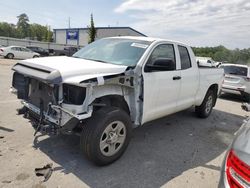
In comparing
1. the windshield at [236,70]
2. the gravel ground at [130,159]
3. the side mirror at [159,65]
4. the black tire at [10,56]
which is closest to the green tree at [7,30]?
the black tire at [10,56]

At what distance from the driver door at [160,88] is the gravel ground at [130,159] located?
0.66 m

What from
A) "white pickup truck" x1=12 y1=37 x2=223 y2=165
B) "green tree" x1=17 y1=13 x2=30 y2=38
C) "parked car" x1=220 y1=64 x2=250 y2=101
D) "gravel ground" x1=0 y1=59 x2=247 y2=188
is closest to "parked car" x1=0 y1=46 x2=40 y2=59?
"parked car" x1=220 y1=64 x2=250 y2=101

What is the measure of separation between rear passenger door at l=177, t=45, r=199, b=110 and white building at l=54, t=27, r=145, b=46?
1490 inches

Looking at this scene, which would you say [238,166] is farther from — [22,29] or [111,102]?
[22,29]

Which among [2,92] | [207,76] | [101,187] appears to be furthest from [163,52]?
[2,92]

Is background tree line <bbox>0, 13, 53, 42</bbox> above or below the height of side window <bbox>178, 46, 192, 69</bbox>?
above

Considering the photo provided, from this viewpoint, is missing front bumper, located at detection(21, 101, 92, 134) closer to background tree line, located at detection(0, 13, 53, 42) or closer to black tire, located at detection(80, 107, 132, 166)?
black tire, located at detection(80, 107, 132, 166)

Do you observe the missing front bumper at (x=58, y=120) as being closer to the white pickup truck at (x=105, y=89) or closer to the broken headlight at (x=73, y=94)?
the white pickup truck at (x=105, y=89)

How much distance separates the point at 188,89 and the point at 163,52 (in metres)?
1.19

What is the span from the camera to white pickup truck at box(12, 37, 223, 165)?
3373 mm

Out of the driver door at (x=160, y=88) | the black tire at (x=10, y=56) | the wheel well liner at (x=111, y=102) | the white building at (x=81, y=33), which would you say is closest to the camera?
the wheel well liner at (x=111, y=102)

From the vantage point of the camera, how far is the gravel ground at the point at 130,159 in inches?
133

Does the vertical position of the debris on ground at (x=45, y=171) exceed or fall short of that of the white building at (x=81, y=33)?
it falls short

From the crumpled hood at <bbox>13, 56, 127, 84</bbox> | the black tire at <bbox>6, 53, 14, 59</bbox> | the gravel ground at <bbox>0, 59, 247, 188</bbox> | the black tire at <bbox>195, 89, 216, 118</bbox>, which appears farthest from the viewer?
the black tire at <bbox>6, 53, 14, 59</bbox>
